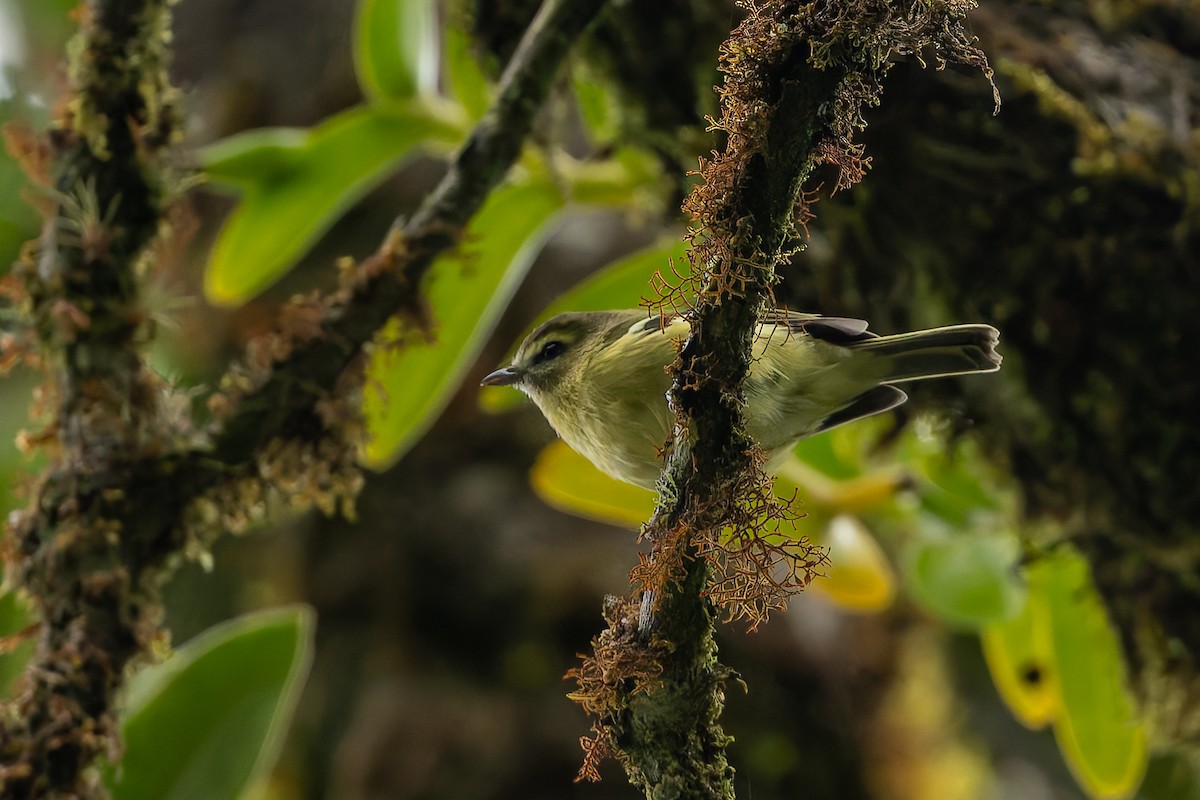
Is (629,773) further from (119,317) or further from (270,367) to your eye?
(119,317)

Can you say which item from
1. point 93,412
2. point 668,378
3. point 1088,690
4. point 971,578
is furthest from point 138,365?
point 1088,690

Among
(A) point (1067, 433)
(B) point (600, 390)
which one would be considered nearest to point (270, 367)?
(B) point (600, 390)

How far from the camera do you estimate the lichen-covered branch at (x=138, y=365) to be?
85 centimetres

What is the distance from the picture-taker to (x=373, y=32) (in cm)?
131

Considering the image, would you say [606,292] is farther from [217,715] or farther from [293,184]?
[217,715]

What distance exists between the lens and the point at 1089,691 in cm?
137

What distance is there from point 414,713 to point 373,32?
131 cm

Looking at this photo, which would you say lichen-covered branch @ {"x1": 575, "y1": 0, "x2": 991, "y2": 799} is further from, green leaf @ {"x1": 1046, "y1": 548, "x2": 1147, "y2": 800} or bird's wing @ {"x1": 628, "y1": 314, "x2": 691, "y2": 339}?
green leaf @ {"x1": 1046, "y1": 548, "x2": 1147, "y2": 800}

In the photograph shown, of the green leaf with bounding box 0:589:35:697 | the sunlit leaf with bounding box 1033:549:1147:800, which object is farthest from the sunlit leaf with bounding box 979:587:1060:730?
the green leaf with bounding box 0:589:35:697

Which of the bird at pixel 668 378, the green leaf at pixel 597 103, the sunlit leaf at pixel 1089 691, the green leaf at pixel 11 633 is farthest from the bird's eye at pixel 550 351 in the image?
the sunlit leaf at pixel 1089 691

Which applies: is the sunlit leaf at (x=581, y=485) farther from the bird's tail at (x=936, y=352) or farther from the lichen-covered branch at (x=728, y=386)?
the lichen-covered branch at (x=728, y=386)

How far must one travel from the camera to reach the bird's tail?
75cm

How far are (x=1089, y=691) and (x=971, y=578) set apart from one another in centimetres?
22

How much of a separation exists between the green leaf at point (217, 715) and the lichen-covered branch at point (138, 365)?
0.52 ft
